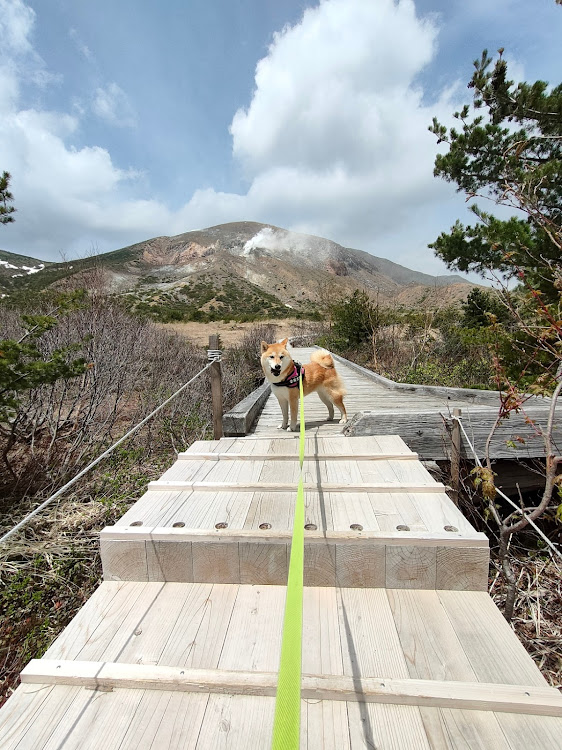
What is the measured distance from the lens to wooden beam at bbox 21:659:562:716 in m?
1.19

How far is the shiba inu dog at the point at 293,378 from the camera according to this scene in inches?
160

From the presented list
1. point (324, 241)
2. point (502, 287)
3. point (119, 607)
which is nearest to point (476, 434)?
point (502, 287)

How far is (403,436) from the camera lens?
3.55 meters

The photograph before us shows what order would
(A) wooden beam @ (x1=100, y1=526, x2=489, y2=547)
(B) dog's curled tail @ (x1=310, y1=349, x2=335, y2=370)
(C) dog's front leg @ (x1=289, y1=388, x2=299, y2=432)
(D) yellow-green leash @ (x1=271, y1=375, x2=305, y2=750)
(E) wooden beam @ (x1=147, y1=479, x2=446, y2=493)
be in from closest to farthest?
1. (D) yellow-green leash @ (x1=271, y1=375, x2=305, y2=750)
2. (A) wooden beam @ (x1=100, y1=526, x2=489, y2=547)
3. (E) wooden beam @ (x1=147, y1=479, x2=446, y2=493)
4. (C) dog's front leg @ (x1=289, y1=388, x2=299, y2=432)
5. (B) dog's curled tail @ (x1=310, y1=349, x2=335, y2=370)

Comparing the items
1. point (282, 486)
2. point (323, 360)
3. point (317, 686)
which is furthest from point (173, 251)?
point (317, 686)

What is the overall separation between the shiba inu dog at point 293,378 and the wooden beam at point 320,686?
114 inches

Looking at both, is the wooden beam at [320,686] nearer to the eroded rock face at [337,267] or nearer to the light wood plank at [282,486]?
the light wood plank at [282,486]

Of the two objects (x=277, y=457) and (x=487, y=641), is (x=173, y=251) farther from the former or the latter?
(x=487, y=641)

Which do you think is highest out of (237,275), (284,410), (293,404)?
(237,275)

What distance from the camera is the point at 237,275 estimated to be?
78.8 m

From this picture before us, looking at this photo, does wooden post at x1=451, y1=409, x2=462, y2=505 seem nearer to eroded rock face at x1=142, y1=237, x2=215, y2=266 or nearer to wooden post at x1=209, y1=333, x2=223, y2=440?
wooden post at x1=209, y1=333, x2=223, y2=440

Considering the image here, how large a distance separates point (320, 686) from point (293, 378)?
3065 mm

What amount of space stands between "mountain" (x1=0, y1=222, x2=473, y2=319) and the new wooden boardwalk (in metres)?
8.82

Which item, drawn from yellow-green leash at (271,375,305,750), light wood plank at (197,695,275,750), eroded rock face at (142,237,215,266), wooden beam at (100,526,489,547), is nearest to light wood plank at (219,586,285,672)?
light wood plank at (197,695,275,750)
